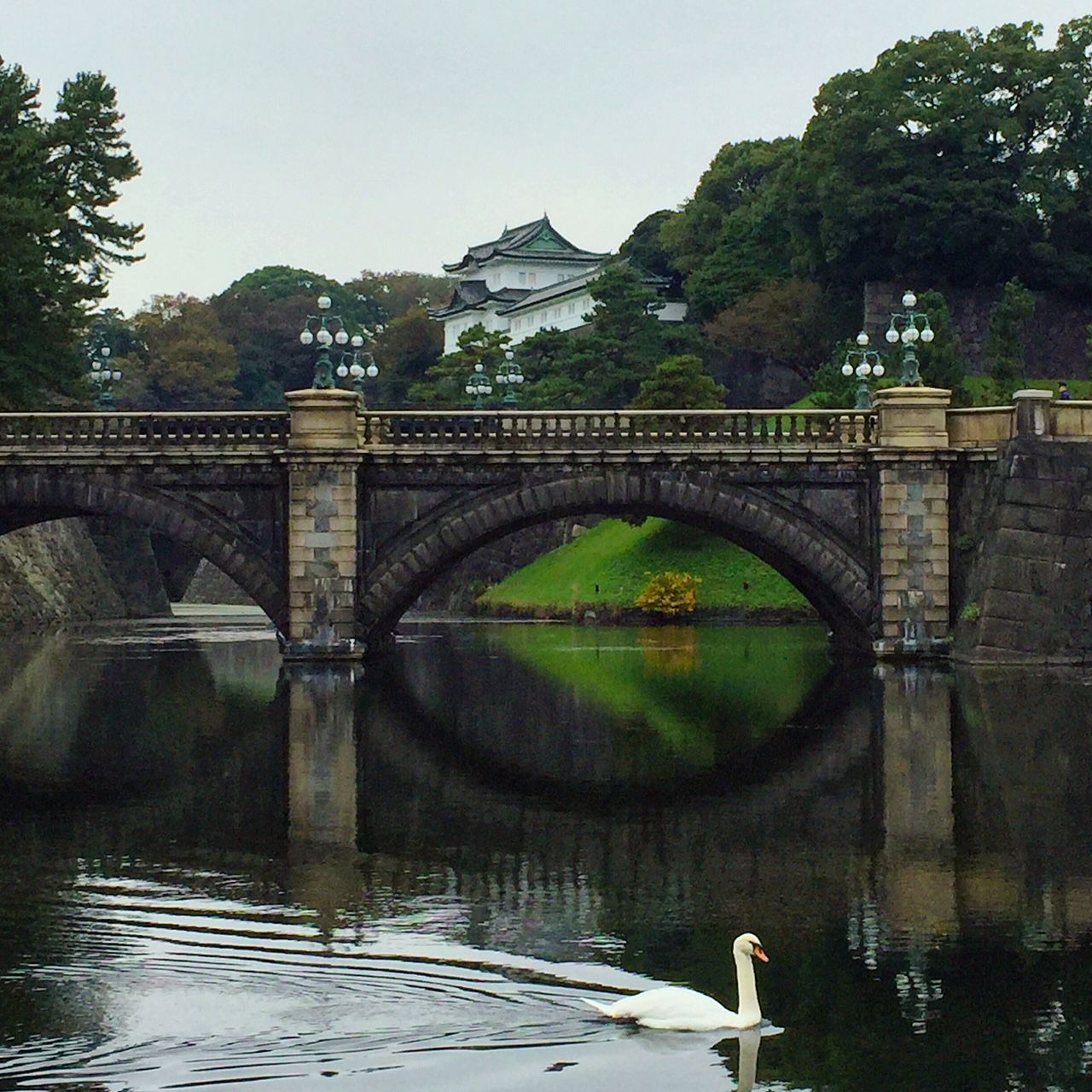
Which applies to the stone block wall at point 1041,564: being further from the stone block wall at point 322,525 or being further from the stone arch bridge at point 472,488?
the stone block wall at point 322,525

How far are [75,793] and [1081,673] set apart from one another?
2521cm

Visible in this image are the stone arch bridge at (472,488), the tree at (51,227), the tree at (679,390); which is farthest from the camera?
the tree at (679,390)

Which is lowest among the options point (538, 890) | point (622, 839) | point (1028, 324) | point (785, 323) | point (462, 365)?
point (538, 890)

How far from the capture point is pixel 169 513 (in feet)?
178

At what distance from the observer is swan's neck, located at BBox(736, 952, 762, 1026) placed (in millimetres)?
16656

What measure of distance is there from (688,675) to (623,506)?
189 inches

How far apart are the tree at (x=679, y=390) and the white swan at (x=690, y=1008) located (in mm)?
70998

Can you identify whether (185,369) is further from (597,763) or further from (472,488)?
(597,763)

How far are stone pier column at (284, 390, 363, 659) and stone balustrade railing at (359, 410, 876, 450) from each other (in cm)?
92

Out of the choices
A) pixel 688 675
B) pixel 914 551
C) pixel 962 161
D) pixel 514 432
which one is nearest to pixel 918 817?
pixel 688 675

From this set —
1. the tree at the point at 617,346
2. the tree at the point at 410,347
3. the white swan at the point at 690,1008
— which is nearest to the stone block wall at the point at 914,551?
the white swan at the point at 690,1008

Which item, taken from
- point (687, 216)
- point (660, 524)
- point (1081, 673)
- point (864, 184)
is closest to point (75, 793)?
point (1081, 673)

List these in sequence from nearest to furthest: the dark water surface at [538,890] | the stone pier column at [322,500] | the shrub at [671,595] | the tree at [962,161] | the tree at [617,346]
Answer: the dark water surface at [538,890] < the stone pier column at [322,500] < the shrub at [671,595] < the tree at [962,161] < the tree at [617,346]

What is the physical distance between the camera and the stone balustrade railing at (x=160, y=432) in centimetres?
5397
